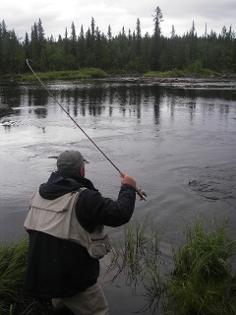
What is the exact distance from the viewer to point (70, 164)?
14.7 ft

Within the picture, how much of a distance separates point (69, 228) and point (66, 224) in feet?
0.15

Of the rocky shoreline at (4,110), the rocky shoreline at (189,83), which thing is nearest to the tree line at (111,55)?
the rocky shoreline at (189,83)

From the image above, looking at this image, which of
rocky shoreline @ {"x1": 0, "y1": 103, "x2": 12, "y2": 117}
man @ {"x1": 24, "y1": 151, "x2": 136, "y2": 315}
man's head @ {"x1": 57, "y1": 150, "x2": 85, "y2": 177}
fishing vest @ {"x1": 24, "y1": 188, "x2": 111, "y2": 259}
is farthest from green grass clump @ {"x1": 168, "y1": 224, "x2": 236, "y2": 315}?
rocky shoreline @ {"x1": 0, "y1": 103, "x2": 12, "y2": 117}

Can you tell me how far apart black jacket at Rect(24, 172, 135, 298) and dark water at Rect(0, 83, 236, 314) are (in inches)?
72.2

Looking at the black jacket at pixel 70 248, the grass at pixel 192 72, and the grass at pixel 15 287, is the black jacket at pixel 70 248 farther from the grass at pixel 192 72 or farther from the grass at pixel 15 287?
the grass at pixel 192 72

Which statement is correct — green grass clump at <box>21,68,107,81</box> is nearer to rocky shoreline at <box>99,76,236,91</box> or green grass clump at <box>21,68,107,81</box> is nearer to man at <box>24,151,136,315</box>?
rocky shoreline at <box>99,76,236,91</box>

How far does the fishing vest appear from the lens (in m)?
4.29

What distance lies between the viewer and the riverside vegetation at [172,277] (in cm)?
558

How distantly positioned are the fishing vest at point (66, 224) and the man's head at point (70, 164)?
233 millimetres

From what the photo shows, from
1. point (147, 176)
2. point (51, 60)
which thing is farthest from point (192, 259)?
point (51, 60)

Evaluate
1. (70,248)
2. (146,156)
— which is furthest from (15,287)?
(146,156)

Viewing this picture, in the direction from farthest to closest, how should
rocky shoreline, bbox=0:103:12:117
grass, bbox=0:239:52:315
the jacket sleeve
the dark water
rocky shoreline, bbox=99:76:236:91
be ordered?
rocky shoreline, bbox=99:76:236:91 < rocky shoreline, bbox=0:103:12:117 < the dark water < grass, bbox=0:239:52:315 < the jacket sleeve

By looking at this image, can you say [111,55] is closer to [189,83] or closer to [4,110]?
[189,83]

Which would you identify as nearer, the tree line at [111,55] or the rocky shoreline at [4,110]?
the rocky shoreline at [4,110]
